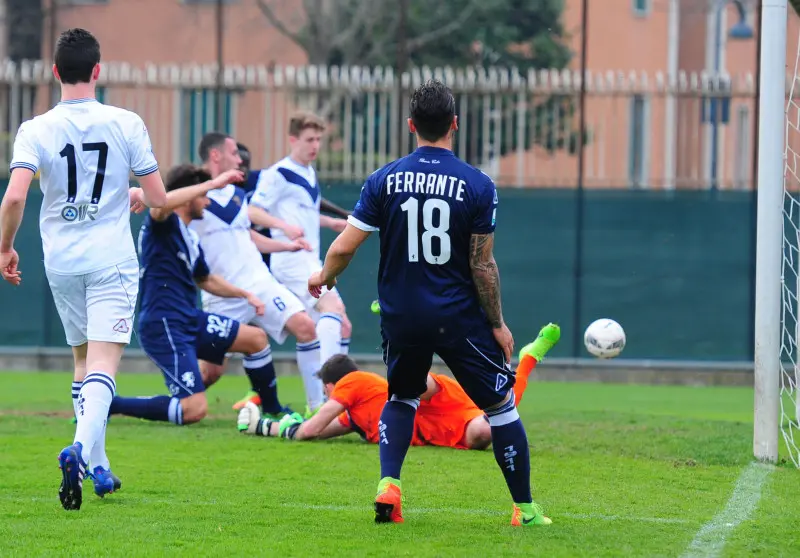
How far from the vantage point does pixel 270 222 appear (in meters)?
9.93

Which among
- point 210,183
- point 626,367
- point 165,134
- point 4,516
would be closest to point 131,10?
point 165,134

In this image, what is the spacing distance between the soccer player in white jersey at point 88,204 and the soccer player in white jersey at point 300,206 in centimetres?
402

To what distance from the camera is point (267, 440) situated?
866 cm

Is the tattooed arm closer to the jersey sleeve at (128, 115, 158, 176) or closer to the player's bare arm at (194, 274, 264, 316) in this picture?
the jersey sleeve at (128, 115, 158, 176)

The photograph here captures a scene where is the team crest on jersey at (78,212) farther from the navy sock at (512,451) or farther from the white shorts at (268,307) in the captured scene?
the white shorts at (268,307)

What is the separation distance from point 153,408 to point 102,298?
10.6 feet

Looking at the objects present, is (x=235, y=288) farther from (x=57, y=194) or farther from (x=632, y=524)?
(x=632, y=524)

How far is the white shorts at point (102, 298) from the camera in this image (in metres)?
6.05

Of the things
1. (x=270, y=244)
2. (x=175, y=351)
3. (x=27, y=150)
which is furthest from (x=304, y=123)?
(x=27, y=150)

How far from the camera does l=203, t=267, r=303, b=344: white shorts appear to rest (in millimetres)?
9797

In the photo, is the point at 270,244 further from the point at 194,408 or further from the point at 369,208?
the point at 369,208

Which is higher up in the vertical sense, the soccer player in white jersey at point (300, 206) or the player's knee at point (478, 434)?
the soccer player in white jersey at point (300, 206)

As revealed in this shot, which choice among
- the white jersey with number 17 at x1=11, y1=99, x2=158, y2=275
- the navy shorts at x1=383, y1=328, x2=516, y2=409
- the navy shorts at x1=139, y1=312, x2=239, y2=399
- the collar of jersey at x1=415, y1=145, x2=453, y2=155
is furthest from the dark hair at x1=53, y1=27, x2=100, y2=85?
the navy shorts at x1=139, y1=312, x2=239, y2=399

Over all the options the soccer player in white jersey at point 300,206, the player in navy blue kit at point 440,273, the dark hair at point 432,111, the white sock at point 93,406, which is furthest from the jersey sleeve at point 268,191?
the dark hair at point 432,111
